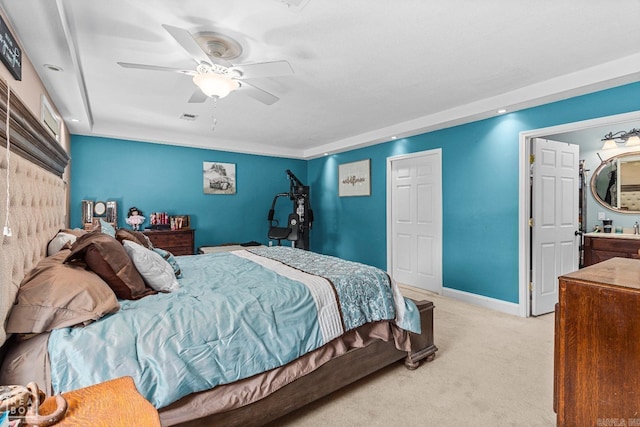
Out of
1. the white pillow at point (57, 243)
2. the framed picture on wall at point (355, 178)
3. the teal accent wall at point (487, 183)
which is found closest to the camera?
the white pillow at point (57, 243)

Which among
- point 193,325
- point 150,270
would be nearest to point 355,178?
point 150,270

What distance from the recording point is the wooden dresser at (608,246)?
397 centimetres

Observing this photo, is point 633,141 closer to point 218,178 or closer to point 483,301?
point 483,301

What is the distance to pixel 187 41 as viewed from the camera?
1943mm

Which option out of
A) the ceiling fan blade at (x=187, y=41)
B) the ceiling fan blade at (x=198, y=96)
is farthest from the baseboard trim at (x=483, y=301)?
the ceiling fan blade at (x=187, y=41)

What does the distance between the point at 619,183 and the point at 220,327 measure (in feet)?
19.1

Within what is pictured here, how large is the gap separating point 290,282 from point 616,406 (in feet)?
5.16

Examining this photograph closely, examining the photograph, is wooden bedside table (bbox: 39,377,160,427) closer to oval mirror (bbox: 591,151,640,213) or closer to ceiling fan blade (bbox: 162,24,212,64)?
ceiling fan blade (bbox: 162,24,212,64)

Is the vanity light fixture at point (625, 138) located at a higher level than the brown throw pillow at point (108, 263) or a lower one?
higher

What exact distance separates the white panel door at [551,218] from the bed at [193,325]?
6.37 feet

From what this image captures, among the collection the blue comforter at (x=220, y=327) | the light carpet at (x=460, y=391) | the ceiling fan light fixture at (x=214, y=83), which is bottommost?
the light carpet at (x=460, y=391)

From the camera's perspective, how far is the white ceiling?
74.2 inches

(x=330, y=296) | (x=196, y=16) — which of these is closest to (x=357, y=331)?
(x=330, y=296)

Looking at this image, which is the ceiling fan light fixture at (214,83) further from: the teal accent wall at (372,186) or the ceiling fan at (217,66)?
the teal accent wall at (372,186)
